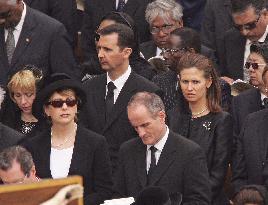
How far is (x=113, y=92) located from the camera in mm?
8492

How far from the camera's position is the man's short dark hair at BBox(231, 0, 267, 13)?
365 inches

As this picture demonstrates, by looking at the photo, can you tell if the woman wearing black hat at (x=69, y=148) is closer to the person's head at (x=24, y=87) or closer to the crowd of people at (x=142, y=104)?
the crowd of people at (x=142, y=104)

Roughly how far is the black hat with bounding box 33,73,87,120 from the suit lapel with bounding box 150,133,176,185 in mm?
856

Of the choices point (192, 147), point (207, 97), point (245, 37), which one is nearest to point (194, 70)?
point (207, 97)

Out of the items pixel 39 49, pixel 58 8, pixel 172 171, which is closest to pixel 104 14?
pixel 58 8

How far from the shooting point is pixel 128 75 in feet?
27.9

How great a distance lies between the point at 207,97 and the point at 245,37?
1.87 meters

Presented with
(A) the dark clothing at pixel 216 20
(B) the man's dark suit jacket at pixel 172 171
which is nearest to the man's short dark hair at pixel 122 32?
(B) the man's dark suit jacket at pixel 172 171

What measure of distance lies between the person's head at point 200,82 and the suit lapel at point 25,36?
6.27 ft

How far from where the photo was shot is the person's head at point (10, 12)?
911cm

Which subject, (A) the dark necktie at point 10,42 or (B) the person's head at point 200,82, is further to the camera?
(A) the dark necktie at point 10,42

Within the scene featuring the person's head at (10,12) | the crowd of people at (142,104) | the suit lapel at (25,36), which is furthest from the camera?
the suit lapel at (25,36)

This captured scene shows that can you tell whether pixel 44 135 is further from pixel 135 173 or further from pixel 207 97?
pixel 207 97

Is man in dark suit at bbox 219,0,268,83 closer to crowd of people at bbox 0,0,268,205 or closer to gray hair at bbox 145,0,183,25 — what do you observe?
crowd of people at bbox 0,0,268,205
